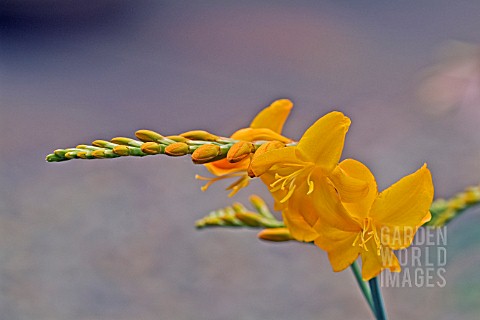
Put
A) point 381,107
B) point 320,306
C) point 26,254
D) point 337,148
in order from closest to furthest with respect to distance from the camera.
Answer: point 337,148, point 320,306, point 26,254, point 381,107

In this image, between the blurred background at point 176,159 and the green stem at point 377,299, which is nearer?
the green stem at point 377,299

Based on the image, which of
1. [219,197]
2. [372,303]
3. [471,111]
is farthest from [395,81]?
[372,303]

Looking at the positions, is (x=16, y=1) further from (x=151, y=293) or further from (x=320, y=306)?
(x=320, y=306)

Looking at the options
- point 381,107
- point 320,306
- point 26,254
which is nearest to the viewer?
point 320,306

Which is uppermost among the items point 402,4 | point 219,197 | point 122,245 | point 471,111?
point 402,4

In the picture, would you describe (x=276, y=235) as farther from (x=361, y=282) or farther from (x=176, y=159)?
(x=176, y=159)

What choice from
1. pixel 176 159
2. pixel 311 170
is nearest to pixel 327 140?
pixel 311 170

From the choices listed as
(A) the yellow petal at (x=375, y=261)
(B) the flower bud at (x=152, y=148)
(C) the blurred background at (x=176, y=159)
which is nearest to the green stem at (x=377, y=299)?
(A) the yellow petal at (x=375, y=261)

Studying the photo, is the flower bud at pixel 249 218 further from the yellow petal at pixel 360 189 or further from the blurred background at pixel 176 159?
the blurred background at pixel 176 159
